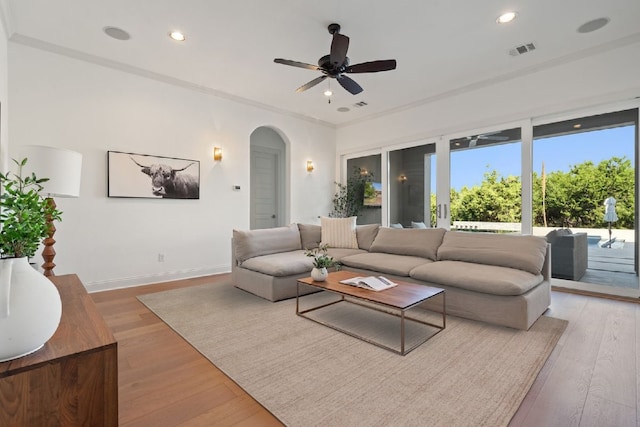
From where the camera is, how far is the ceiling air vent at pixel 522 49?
358 cm

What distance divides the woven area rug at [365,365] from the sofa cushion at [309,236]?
1566mm

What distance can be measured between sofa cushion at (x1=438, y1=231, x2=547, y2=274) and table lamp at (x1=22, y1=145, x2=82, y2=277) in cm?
367

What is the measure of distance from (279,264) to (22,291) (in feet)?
8.68

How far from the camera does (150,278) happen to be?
430 cm

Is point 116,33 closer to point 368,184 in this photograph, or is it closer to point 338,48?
point 338,48

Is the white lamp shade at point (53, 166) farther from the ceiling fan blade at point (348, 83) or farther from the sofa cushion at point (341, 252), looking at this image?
the sofa cushion at point (341, 252)

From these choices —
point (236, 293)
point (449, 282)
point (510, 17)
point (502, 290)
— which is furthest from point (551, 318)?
point (236, 293)

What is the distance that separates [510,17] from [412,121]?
2501mm

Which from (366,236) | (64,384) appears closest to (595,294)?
(366,236)

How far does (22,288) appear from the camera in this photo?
94 centimetres

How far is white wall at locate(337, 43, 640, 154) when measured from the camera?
140 inches

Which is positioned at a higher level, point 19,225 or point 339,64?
point 339,64

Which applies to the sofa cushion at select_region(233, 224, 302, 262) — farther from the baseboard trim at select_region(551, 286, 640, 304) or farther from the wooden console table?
the baseboard trim at select_region(551, 286, 640, 304)

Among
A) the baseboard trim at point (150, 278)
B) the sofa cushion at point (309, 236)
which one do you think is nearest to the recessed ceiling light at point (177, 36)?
the sofa cushion at point (309, 236)
